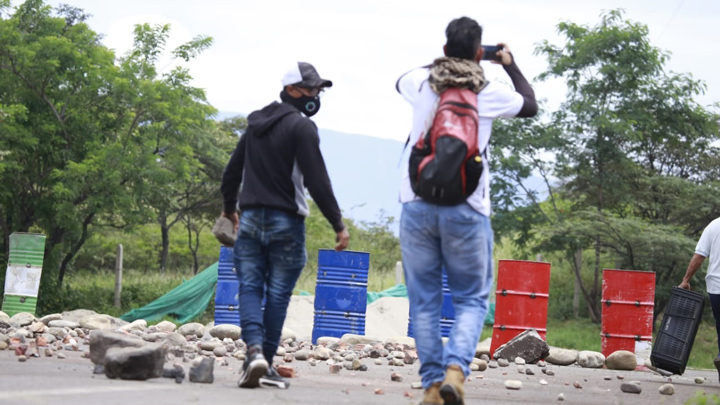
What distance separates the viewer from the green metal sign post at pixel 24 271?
16125 millimetres

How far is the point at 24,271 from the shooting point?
1622 centimetres

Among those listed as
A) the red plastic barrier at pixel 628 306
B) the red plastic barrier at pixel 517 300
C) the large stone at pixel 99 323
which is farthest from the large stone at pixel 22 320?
the red plastic barrier at pixel 628 306

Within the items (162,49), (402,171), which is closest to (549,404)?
(402,171)

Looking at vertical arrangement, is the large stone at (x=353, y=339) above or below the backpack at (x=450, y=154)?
below

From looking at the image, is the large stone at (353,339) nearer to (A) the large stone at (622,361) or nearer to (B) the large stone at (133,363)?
(A) the large stone at (622,361)

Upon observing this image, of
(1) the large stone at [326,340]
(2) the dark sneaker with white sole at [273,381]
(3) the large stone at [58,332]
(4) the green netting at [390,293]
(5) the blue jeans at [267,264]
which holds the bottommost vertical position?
(3) the large stone at [58,332]

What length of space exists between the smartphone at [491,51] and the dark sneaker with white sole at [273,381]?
2.30 m

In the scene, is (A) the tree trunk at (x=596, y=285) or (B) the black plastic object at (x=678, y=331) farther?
(A) the tree trunk at (x=596, y=285)

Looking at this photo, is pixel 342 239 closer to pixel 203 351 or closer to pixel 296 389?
pixel 296 389

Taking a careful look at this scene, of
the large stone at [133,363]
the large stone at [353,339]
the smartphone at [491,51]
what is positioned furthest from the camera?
the large stone at [353,339]

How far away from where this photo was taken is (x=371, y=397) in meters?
6.10

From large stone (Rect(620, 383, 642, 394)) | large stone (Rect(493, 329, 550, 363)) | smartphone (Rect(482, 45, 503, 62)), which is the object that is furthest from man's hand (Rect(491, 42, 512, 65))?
large stone (Rect(493, 329, 550, 363))

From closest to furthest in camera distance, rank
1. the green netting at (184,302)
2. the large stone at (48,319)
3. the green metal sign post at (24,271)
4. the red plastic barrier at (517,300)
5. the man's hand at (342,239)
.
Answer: the man's hand at (342,239), the red plastic barrier at (517,300), the large stone at (48,319), the green metal sign post at (24,271), the green netting at (184,302)

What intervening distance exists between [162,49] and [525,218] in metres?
9.98
